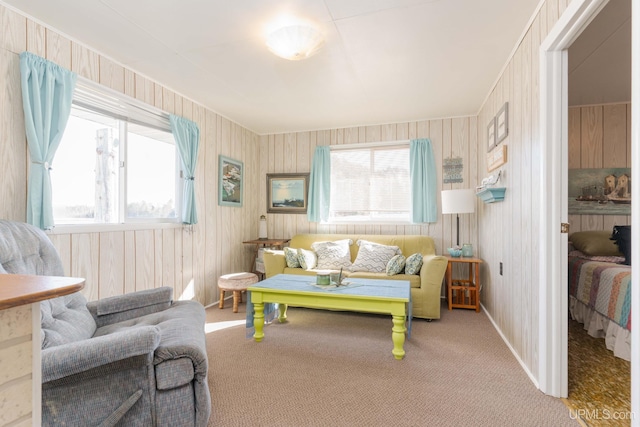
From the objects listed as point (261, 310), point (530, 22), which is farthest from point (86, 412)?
point (530, 22)

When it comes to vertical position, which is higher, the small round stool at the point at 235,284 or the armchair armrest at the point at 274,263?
the armchair armrest at the point at 274,263

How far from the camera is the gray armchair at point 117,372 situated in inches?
49.0

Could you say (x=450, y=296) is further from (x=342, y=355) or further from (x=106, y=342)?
(x=106, y=342)

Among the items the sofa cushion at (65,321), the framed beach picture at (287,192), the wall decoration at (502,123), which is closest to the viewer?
the sofa cushion at (65,321)

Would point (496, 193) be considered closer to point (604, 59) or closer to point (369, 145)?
point (604, 59)

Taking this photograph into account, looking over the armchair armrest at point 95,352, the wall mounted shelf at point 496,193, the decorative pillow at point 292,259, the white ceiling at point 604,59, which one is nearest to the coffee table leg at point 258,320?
the decorative pillow at point 292,259

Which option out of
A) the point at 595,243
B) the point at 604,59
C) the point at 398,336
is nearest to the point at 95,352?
the point at 398,336

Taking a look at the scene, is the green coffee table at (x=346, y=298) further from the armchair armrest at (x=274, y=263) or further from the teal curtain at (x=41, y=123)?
the teal curtain at (x=41, y=123)

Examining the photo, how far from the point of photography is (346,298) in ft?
8.16

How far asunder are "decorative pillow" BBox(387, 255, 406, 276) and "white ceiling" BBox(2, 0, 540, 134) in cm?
184

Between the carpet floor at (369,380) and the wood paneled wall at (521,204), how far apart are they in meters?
0.24

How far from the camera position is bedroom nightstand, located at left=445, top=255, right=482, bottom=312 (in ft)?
11.7

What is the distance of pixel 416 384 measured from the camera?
6.66 feet

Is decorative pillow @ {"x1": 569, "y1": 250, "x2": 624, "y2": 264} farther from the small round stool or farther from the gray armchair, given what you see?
the gray armchair
